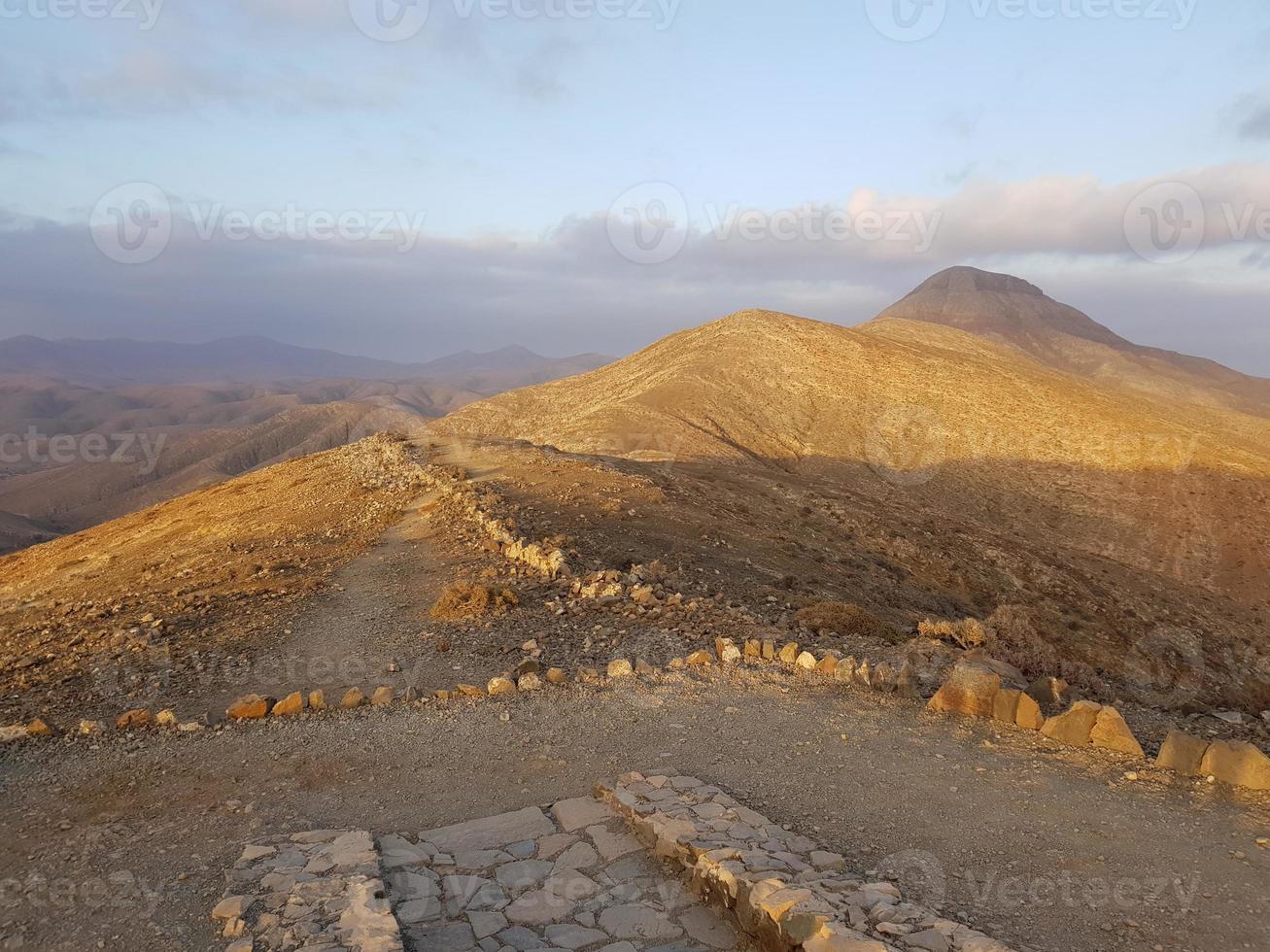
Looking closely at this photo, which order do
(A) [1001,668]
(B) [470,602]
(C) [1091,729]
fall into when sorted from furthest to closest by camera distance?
(B) [470,602] < (A) [1001,668] < (C) [1091,729]

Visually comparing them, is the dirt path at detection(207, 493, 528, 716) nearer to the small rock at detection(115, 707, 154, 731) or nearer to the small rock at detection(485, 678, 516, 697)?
the small rock at detection(485, 678, 516, 697)

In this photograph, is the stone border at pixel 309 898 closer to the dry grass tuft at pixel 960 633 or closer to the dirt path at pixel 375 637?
the dirt path at pixel 375 637

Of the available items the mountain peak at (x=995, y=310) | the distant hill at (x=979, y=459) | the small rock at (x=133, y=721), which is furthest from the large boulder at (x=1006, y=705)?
the mountain peak at (x=995, y=310)

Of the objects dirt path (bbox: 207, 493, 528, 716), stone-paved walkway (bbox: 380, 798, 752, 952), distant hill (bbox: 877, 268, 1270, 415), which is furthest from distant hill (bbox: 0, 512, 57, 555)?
distant hill (bbox: 877, 268, 1270, 415)

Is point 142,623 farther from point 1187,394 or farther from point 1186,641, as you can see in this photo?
point 1187,394

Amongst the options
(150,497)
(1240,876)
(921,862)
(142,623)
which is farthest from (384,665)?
(150,497)

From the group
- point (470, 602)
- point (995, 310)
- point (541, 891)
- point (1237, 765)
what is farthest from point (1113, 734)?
point (995, 310)

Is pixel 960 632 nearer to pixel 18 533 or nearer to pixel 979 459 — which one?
pixel 979 459
